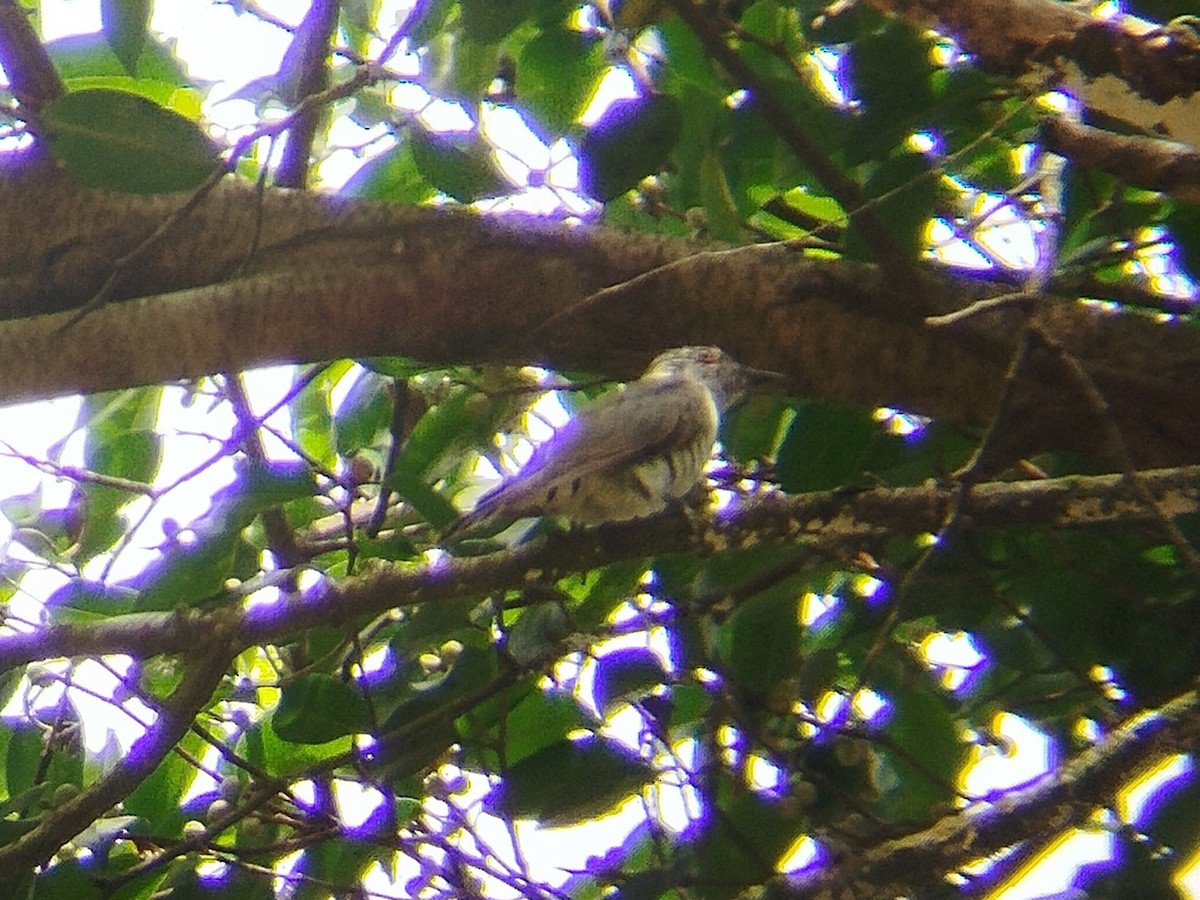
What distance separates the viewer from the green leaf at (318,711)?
168cm

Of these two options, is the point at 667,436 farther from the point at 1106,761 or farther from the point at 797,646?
the point at 1106,761

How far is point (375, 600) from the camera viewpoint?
5.17 feet

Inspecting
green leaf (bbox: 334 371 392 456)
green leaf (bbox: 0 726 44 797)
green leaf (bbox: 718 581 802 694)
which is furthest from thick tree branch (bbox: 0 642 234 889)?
green leaf (bbox: 718 581 802 694)

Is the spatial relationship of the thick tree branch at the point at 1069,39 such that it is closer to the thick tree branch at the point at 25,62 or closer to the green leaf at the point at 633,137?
the green leaf at the point at 633,137

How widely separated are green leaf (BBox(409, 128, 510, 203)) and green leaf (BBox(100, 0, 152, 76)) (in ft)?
1.22

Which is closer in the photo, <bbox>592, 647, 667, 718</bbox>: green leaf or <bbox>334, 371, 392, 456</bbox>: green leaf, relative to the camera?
<bbox>592, 647, 667, 718</bbox>: green leaf

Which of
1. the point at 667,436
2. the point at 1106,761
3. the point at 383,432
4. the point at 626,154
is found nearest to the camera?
the point at 1106,761

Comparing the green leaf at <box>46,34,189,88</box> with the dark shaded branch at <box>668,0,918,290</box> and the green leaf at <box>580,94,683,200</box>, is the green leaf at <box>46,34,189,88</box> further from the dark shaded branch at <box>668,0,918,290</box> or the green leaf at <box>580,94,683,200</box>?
the dark shaded branch at <box>668,0,918,290</box>

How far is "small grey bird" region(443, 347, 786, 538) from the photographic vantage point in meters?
2.09

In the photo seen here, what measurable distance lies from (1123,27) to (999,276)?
564mm

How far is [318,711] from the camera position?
1675 mm

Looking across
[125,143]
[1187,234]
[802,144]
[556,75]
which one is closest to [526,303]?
[556,75]

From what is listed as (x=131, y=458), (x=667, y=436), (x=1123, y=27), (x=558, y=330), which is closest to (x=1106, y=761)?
A: (x=1123, y=27)

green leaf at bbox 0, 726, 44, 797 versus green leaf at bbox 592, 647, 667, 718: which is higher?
green leaf at bbox 0, 726, 44, 797
